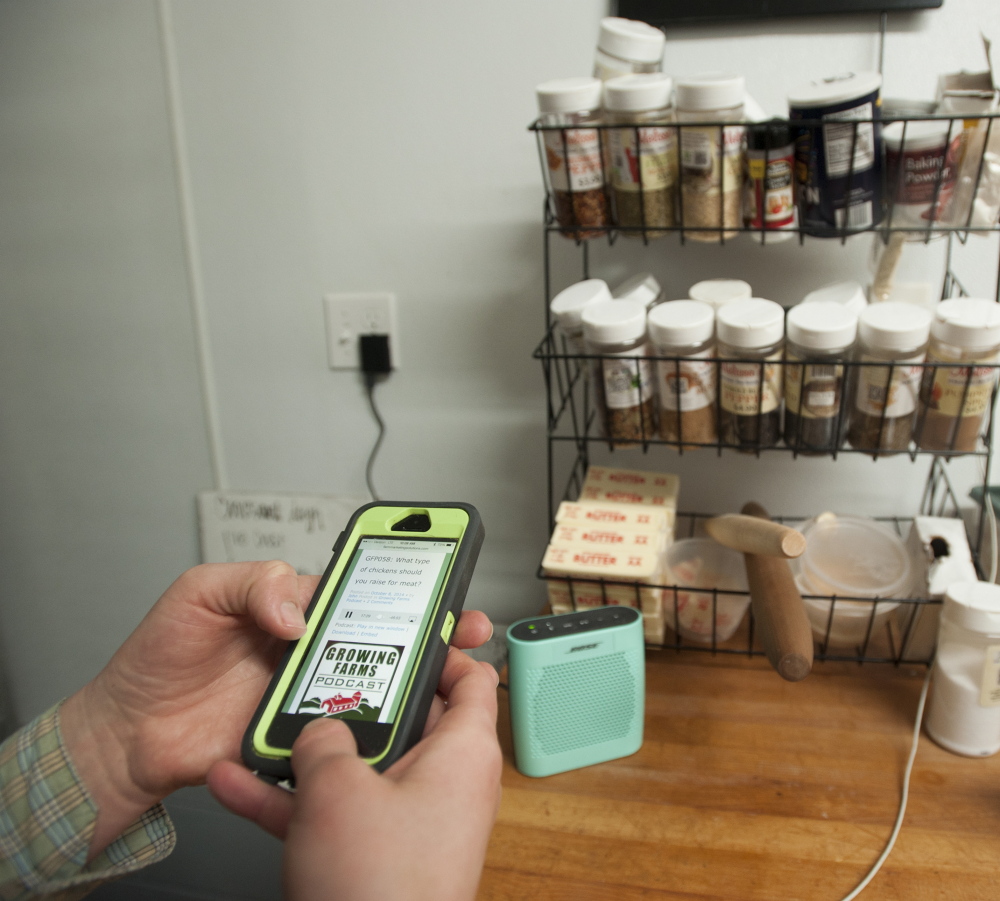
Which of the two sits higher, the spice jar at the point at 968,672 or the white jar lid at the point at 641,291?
the white jar lid at the point at 641,291

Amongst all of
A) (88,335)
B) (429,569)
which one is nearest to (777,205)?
(429,569)

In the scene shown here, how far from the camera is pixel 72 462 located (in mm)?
1212

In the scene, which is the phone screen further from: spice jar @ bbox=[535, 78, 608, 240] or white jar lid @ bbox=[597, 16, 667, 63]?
white jar lid @ bbox=[597, 16, 667, 63]

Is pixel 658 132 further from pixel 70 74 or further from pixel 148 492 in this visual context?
pixel 148 492

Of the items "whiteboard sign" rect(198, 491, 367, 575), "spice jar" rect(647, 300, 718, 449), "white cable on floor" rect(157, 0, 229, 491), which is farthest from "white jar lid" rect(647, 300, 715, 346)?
"white cable on floor" rect(157, 0, 229, 491)

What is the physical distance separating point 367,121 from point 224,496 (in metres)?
0.59

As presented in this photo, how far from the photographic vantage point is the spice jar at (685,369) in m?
0.68

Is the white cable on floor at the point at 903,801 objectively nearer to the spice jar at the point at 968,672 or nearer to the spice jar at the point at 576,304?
the spice jar at the point at 968,672

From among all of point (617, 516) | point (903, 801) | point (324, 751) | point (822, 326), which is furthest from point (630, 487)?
point (324, 751)

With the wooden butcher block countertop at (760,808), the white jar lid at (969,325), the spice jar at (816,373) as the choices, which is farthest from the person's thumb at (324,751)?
the white jar lid at (969,325)

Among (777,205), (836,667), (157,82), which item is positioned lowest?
(836,667)

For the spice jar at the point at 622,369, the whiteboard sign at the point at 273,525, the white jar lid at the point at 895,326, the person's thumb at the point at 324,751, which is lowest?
the whiteboard sign at the point at 273,525

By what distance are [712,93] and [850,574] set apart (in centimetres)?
50

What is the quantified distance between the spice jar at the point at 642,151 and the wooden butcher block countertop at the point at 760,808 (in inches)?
19.3
